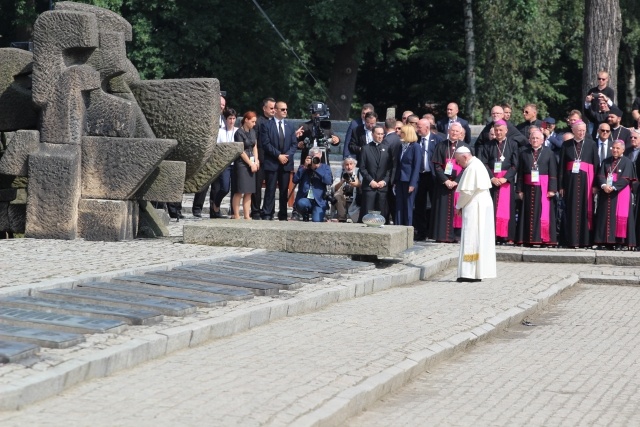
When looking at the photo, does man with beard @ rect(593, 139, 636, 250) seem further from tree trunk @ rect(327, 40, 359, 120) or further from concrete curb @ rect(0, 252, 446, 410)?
tree trunk @ rect(327, 40, 359, 120)

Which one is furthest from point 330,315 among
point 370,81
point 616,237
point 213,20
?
point 370,81

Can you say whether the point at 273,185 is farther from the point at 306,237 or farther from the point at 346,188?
the point at 306,237

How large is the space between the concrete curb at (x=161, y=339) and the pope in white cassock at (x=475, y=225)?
124 cm

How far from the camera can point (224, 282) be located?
41.7 ft

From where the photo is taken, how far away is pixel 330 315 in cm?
1212

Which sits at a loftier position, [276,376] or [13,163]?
[13,163]

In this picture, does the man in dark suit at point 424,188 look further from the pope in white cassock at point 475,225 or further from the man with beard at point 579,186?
the pope in white cassock at point 475,225

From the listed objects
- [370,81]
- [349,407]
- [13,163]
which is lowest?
[349,407]

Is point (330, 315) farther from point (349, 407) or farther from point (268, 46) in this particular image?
point (268, 46)

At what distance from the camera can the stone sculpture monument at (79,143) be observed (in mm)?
16719

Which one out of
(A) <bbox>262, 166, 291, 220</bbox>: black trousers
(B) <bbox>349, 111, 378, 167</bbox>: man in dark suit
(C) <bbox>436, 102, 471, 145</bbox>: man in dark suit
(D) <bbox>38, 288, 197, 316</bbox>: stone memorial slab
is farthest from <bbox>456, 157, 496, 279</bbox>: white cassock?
(A) <bbox>262, 166, 291, 220</bbox>: black trousers

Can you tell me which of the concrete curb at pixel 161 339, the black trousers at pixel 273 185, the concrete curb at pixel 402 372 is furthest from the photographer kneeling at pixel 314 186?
the concrete curb at pixel 402 372

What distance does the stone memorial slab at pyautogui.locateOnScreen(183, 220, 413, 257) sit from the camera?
15984 millimetres

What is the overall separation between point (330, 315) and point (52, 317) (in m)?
3.15
